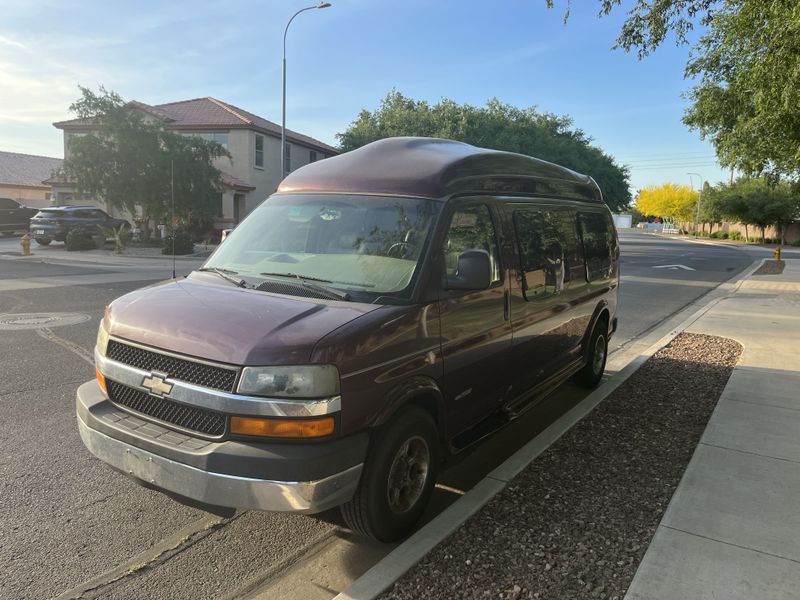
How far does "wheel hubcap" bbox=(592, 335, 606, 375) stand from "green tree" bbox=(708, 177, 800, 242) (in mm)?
57218

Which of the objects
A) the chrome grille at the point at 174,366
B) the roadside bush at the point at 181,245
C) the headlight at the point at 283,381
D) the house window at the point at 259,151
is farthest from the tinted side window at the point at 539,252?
the house window at the point at 259,151

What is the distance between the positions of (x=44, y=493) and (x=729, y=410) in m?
5.59

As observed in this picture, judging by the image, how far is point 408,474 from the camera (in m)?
3.34

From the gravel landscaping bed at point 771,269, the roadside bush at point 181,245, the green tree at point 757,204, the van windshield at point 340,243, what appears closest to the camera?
the van windshield at point 340,243

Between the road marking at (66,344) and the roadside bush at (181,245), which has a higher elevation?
the roadside bush at (181,245)

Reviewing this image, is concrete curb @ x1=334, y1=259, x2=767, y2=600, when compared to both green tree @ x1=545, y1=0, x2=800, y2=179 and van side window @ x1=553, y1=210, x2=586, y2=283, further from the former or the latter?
green tree @ x1=545, y1=0, x2=800, y2=179

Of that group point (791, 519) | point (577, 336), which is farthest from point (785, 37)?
point (791, 519)

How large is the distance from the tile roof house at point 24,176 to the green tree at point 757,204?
61.1 m

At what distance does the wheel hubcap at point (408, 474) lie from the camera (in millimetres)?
3205

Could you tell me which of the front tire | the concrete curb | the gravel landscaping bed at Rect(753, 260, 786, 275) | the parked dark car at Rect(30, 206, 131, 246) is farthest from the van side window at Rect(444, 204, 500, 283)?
the parked dark car at Rect(30, 206, 131, 246)

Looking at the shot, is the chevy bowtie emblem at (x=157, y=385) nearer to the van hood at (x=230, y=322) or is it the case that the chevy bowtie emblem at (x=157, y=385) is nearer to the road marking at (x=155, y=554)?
the van hood at (x=230, y=322)

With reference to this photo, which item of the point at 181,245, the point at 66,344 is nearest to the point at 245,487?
the point at 66,344

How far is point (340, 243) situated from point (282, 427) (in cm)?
137

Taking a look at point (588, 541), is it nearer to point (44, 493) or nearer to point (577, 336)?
point (577, 336)
